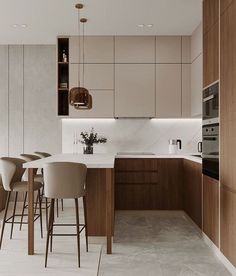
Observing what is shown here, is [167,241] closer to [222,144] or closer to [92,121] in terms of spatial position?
[222,144]

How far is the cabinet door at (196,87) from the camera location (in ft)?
17.0

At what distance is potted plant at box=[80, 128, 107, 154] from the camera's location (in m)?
5.73

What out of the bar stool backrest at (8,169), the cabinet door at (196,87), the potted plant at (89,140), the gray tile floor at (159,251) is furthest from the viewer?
the potted plant at (89,140)

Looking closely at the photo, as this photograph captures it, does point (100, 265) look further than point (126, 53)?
No

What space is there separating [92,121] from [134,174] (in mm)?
1270

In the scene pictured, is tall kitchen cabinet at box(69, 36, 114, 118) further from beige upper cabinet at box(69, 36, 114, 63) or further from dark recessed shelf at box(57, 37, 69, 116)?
dark recessed shelf at box(57, 37, 69, 116)

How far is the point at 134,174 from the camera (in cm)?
545

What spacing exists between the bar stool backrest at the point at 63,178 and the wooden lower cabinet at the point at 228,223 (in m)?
1.35

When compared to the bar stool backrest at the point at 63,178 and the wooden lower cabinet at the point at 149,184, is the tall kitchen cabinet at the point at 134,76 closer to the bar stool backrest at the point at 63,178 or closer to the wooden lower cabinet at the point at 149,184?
the wooden lower cabinet at the point at 149,184

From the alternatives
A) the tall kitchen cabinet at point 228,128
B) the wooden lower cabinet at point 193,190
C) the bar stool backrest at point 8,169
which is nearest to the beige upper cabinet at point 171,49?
the wooden lower cabinet at point 193,190

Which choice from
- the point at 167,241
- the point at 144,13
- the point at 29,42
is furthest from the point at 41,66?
the point at 167,241

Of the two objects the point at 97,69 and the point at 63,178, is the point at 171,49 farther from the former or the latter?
the point at 63,178

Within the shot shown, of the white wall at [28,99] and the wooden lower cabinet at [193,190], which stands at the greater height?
the white wall at [28,99]

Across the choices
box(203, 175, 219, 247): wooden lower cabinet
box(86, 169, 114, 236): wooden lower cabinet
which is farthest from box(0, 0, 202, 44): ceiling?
box(203, 175, 219, 247): wooden lower cabinet
